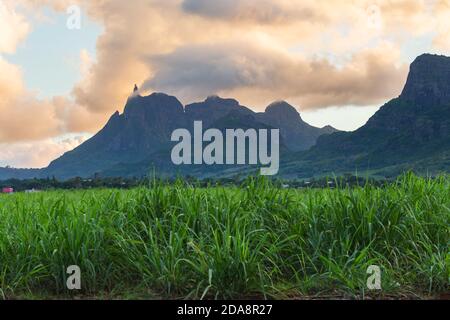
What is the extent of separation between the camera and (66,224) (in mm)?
7988

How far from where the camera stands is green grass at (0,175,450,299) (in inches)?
283

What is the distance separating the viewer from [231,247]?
7.73 m

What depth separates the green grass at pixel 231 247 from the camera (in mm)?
7184

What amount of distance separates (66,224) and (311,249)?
3642mm

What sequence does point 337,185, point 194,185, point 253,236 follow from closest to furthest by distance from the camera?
point 253,236 < point 337,185 < point 194,185

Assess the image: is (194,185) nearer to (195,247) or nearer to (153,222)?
(153,222)
